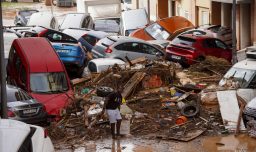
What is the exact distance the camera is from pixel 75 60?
83.7 feet

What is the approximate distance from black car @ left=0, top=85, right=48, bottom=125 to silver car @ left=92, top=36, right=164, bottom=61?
9298 mm

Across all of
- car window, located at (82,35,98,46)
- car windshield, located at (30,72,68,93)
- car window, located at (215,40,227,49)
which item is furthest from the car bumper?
car window, located at (82,35,98,46)

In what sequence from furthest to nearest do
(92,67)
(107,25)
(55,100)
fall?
(107,25) → (92,67) → (55,100)

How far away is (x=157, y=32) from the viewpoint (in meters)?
33.0

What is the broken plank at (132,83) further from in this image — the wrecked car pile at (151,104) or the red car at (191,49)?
the red car at (191,49)

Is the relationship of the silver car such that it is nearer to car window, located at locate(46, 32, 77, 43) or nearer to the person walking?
car window, located at locate(46, 32, 77, 43)

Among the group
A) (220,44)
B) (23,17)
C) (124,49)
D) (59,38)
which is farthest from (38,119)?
(23,17)

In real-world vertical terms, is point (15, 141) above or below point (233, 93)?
above

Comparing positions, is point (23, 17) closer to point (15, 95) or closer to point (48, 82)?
point (48, 82)

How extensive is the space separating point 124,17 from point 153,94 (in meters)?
19.5

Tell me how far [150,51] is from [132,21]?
11513mm

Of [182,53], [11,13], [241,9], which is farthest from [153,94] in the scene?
[11,13]

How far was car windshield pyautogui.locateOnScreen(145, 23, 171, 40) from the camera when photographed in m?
32.6

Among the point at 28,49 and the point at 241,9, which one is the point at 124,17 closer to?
the point at 241,9
